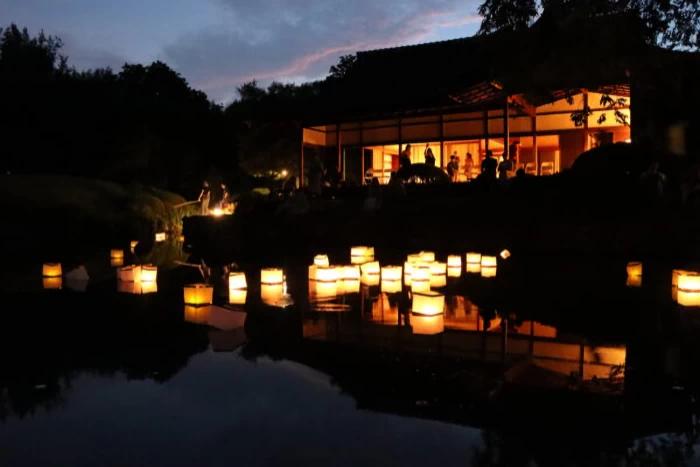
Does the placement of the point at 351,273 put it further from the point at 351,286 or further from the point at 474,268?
the point at 474,268

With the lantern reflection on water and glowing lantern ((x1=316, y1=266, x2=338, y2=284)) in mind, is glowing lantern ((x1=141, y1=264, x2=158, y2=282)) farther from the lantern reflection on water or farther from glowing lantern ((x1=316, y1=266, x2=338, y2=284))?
the lantern reflection on water

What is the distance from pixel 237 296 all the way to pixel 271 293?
0.50 metres

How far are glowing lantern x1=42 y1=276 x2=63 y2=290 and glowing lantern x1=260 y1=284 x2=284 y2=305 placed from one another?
2.77 metres

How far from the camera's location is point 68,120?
23.1 metres

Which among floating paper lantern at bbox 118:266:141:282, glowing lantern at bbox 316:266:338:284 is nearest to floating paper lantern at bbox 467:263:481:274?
glowing lantern at bbox 316:266:338:284

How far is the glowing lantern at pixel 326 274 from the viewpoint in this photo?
25.3 feet

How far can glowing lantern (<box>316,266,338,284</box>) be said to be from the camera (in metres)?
7.73

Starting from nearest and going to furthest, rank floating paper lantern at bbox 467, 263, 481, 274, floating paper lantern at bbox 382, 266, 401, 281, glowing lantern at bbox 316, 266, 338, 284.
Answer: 1. floating paper lantern at bbox 382, 266, 401, 281
2. glowing lantern at bbox 316, 266, 338, 284
3. floating paper lantern at bbox 467, 263, 481, 274

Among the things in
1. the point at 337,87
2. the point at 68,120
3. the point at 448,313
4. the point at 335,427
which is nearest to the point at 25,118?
the point at 68,120

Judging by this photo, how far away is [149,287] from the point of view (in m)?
7.68

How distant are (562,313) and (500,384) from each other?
2446 mm

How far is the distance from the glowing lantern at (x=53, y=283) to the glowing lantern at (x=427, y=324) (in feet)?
16.7

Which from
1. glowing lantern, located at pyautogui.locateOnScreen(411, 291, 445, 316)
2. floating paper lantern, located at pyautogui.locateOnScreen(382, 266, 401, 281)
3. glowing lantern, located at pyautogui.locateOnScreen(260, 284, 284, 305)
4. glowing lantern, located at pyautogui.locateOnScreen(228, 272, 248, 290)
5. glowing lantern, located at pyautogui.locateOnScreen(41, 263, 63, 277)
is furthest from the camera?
glowing lantern, located at pyautogui.locateOnScreen(41, 263, 63, 277)

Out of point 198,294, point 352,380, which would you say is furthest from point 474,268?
point 352,380
